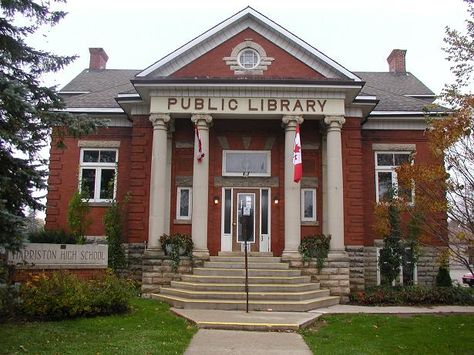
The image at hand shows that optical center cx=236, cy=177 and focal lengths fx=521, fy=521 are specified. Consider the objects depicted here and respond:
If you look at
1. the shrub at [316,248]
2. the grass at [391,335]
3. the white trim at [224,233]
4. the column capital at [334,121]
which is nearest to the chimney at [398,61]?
the column capital at [334,121]

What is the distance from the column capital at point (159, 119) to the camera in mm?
19359

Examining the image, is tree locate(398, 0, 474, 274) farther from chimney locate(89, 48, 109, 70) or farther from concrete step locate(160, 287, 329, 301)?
chimney locate(89, 48, 109, 70)

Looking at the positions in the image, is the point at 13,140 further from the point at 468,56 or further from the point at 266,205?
the point at 266,205

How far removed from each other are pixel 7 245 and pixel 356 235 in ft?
46.5

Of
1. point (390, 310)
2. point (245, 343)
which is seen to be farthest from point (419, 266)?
point (245, 343)

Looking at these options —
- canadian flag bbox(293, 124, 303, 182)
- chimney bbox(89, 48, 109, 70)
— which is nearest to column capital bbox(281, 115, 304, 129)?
canadian flag bbox(293, 124, 303, 182)

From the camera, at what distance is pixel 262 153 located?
844 inches

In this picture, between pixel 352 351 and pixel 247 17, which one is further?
pixel 247 17

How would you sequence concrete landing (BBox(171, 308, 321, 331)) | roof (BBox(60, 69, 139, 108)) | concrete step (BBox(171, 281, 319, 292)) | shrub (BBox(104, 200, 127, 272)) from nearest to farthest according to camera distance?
concrete landing (BBox(171, 308, 321, 331)) → concrete step (BBox(171, 281, 319, 292)) → shrub (BBox(104, 200, 127, 272)) → roof (BBox(60, 69, 139, 108))

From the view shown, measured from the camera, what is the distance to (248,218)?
20.9 meters

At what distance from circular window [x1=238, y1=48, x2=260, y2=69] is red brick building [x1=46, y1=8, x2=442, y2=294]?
0.13 feet

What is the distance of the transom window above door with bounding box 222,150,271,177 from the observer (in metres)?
21.3

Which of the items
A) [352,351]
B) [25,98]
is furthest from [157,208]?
[352,351]

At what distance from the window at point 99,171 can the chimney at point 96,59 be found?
10942 mm
